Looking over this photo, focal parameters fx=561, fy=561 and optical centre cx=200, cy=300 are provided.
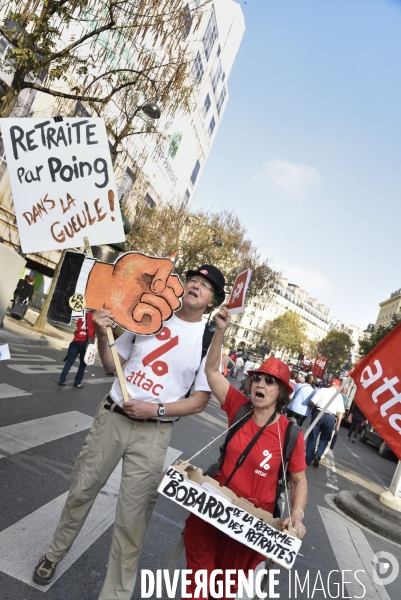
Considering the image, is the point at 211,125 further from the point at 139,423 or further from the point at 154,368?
the point at 139,423

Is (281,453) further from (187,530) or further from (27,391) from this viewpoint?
(27,391)

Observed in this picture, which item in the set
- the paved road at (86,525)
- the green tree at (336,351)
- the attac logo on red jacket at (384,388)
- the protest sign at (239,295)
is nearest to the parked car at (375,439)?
the paved road at (86,525)

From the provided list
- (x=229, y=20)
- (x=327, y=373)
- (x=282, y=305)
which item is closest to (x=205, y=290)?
(x=229, y=20)

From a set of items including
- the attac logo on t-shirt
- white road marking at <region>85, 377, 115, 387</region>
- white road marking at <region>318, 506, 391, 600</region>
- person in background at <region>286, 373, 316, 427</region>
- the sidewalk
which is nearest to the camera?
the attac logo on t-shirt

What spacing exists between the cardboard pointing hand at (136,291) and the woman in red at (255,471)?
0.41 meters

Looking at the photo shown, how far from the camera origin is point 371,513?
314 inches

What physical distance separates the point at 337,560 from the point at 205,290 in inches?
149

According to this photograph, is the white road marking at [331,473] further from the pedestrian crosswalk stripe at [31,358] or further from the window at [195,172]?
the window at [195,172]

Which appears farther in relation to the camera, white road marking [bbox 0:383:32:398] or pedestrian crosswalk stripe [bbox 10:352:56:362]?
pedestrian crosswalk stripe [bbox 10:352:56:362]

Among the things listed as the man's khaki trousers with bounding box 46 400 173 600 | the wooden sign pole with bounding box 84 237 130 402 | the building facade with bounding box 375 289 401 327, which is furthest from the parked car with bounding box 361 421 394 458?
the building facade with bounding box 375 289 401 327

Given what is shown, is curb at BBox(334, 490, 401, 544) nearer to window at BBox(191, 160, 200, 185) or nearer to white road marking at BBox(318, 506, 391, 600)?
white road marking at BBox(318, 506, 391, 600)

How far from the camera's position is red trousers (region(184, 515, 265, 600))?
3.05m

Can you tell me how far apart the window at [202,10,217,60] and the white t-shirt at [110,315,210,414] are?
4233 cm

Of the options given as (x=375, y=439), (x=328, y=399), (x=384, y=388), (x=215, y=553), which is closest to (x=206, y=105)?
(x=375, y=439)
